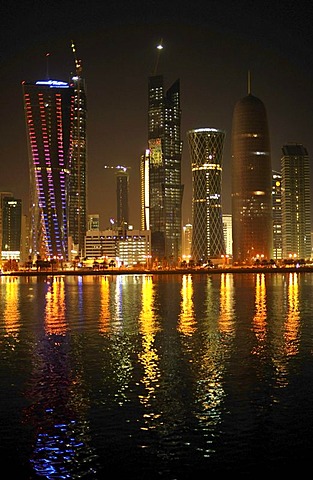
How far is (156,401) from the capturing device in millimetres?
26766

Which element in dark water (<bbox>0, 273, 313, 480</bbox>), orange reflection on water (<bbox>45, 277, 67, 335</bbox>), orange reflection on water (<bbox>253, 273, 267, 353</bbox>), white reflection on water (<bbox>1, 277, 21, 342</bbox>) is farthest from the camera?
orange reflection on water (<bbox>45, 277, 67, 335</bbox>)

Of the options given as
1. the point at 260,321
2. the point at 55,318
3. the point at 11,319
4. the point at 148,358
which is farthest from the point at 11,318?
the point at 148,358

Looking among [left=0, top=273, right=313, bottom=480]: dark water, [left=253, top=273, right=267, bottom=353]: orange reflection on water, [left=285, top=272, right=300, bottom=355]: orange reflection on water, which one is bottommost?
[left=0, top=273, right=313, bottom=480]: dark water

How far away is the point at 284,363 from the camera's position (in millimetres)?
34750

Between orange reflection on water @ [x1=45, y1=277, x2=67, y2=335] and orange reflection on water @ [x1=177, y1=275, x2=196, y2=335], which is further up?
orange reflection on water @ [x1=177, y1=275, x2=196, y2=335]

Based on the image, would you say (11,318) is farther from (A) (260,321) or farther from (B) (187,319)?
(A) (260,321)

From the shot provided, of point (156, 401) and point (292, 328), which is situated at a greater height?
point (292, 328)

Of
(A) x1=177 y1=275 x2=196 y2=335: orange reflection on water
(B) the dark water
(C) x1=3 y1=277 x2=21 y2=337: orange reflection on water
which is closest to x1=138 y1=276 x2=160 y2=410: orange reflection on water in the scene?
(B) the dark water

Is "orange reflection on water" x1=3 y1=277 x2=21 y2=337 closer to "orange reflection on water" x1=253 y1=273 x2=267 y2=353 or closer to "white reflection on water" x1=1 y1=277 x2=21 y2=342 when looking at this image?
"white reflection on water" x1=1 y1=277 x2=21 y2=342

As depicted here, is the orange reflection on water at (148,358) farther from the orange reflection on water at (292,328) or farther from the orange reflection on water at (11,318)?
the orange reflection on water at (11,318)

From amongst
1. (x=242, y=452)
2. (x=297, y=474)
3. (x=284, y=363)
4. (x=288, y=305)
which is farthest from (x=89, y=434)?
(x=288, y=305)

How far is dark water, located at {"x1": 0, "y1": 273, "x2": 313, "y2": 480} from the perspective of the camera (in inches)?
789

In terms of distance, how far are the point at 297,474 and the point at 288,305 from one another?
56.1 meters

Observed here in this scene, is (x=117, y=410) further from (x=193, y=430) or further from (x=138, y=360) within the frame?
(x=138, y=360)
